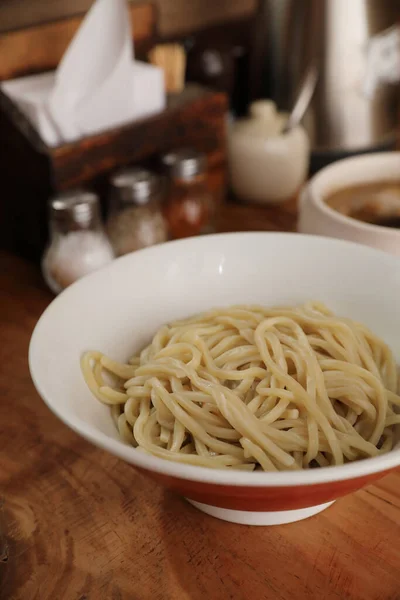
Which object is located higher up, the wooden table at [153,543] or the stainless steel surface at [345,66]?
the stainless steel surface at [345,66]

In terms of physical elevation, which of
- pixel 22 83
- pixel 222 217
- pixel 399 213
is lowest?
pixel 222 217

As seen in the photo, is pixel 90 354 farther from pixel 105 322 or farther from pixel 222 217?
pixel 222 217

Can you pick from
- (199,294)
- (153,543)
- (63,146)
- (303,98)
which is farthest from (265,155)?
(153,543)

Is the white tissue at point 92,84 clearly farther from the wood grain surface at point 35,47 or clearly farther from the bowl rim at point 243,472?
the bowl rim at point 243,472

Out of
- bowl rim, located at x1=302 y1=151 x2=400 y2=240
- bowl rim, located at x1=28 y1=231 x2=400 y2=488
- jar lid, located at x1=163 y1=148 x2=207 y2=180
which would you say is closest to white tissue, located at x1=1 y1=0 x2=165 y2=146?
jar lid, located at x1=163 y1=148 x2=207 y2=180

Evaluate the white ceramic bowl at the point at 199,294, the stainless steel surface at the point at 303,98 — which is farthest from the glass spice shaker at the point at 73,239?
the stainless steel surface at the point at 303,98

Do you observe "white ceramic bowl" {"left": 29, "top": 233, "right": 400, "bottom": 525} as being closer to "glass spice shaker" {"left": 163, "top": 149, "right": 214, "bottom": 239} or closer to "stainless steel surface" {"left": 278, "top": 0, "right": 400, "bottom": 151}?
"glass spice shaker" {"left": 163, "top": 149, "right": 214, "bottom": 239}

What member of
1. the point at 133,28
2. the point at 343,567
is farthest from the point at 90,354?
the point at 133,28
